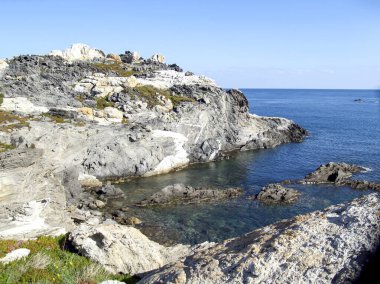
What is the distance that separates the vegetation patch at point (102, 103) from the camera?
81506 mm

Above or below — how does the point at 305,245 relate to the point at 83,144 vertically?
above

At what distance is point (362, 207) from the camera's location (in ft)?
32.6

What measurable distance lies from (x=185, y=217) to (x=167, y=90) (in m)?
59.6

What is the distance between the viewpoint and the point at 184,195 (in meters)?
54.3

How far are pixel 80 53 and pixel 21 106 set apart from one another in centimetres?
7517

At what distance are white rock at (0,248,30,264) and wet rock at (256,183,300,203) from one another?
40768 mm

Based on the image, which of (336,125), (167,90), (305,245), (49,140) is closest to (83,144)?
(49,140)

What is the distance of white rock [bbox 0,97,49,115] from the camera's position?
69.0 m

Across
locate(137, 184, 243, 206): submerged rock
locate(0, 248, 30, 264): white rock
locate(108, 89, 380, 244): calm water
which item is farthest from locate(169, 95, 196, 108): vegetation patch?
locate(0, 248, 30, 264): white rock

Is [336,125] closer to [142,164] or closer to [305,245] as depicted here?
[142,164]

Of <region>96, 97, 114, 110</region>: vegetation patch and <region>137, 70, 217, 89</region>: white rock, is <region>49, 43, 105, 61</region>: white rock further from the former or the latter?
<region>96, 97, 114, 110</region>: vegetation patch

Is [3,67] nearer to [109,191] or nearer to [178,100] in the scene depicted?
[178,100]

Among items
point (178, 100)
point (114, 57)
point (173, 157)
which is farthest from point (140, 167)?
point (114, 57)

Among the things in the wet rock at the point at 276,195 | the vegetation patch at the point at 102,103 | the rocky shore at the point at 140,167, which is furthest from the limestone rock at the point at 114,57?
the wet rock at the point at 276,195
